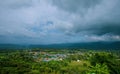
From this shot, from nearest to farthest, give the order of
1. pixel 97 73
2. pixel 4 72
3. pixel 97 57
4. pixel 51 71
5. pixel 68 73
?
pixel 97 73, pixel 97 57, pixel 4 72, pixel 68 73, pixel 51 71

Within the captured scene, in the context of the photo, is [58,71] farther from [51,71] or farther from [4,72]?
[4,72]

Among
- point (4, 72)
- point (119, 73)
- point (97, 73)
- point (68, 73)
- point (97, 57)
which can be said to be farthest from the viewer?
point (68, 73)

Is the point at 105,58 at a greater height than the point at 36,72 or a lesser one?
greater

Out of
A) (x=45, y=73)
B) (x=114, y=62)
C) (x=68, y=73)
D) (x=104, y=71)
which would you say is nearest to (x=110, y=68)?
(x=114, y=62)

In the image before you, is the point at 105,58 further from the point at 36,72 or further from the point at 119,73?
the point at 36,72

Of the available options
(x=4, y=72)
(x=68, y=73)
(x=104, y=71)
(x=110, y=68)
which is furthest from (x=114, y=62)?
(x=4, y=72)

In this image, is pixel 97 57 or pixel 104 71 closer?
pixel 104 71

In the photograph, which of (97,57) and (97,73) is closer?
(97,73)

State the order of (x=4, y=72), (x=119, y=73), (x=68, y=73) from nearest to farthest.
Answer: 1. (x=119, y=73)
2. (x=4, y=72)
3. (x=68, y=73)

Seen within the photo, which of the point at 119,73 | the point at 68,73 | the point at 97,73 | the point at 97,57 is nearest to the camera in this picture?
the point at 97,73
